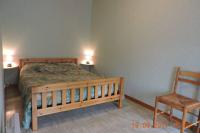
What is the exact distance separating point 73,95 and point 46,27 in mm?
2378

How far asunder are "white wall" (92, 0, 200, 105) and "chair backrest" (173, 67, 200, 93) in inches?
5.1

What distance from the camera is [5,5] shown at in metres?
3.78

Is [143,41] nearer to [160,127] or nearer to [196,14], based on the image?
[196,14]

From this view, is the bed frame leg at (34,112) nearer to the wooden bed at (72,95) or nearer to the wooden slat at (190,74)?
the wooden bed at (72,95)

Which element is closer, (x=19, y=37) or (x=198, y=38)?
(x=198, y=38)

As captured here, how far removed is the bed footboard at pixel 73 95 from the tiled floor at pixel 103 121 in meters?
0.19

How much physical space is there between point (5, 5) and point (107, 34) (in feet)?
7.88

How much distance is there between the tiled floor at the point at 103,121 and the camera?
2.40 m

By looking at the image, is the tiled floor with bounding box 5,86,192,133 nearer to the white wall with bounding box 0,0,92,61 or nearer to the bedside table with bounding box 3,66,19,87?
the bedside table with bounding box 3,66,19,87

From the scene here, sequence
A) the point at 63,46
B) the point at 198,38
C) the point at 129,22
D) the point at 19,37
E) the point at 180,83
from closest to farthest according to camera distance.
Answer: the point at 198,38
the point at 180,83
the point at 129,22
the point at 19,37
the point at 63,46

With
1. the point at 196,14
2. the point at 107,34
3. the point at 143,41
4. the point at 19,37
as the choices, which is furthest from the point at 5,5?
the point at 196,14

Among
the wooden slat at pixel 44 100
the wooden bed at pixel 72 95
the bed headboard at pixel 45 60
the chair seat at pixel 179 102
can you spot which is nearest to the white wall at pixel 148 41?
the chair seat at pixel 179 102

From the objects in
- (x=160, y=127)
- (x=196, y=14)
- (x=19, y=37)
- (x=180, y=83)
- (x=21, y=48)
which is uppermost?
(x=196, y=14)

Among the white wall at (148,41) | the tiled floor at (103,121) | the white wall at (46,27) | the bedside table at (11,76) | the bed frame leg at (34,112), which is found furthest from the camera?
the bedside table at (11,76)
